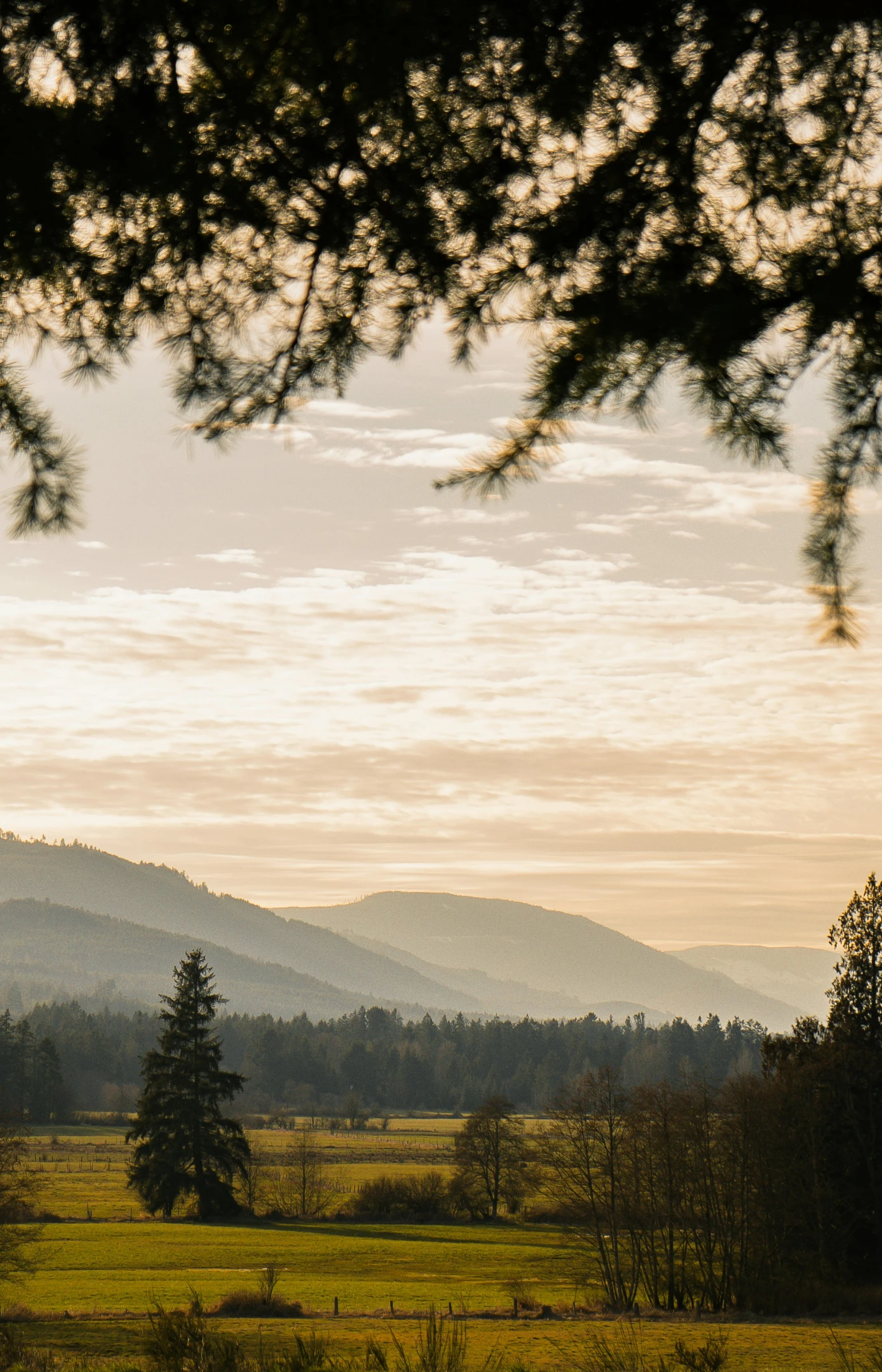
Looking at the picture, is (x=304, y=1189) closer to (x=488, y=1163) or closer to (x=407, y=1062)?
(x=488, y=1163)

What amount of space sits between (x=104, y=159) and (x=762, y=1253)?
4304cm

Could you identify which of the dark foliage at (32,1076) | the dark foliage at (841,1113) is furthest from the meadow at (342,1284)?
the dark foliage at (32,1076)

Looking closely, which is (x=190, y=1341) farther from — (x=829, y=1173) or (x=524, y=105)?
(x=829, y=1173)

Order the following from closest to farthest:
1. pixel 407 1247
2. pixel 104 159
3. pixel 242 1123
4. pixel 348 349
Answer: pixel 104 159 < pixel 348 349 < pixel 407 1247 < pixel 242 1123

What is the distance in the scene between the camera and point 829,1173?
4169 centimetres

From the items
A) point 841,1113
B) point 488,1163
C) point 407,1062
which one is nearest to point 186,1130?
point 488,1163

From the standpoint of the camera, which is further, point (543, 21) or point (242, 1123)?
point (242, 1123)

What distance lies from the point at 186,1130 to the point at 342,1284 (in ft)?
61.6

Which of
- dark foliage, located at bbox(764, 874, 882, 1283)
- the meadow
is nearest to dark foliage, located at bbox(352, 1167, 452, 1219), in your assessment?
the meadow

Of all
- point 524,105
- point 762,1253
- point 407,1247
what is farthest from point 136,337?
point 407,1247

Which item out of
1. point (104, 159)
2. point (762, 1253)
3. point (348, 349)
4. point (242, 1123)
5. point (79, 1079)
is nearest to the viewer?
point (104, 159)

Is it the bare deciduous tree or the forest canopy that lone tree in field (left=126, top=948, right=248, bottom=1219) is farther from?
the forest canopy

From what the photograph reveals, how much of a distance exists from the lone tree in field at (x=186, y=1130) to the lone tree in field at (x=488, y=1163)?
44.7 feet

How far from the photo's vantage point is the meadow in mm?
29828
